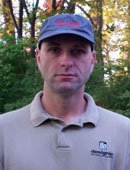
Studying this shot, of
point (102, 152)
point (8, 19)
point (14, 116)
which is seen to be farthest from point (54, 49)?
point (8, 19)

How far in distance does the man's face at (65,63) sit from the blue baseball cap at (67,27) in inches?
0.9

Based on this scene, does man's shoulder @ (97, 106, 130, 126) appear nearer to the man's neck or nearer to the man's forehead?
the man's neck

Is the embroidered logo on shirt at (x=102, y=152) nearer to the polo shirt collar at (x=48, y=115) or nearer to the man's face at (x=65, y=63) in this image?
the polo shirt collar at (x=48, y=115)

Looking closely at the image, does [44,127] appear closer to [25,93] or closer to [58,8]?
[25,93]

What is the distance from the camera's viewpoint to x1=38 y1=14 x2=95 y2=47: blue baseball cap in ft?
6.84

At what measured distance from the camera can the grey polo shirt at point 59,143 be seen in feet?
6.74

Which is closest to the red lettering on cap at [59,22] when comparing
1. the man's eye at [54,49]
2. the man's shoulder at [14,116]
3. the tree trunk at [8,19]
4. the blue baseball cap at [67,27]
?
the blue baseball cap at [67,27]

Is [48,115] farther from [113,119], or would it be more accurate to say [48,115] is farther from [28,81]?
[28,81]

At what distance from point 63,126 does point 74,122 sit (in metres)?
0.06

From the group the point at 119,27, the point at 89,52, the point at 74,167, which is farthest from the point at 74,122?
the point at 119,27

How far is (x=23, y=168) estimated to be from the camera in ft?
6.69

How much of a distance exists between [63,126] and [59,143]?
0.31 ft

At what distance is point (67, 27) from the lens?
6.91 ft

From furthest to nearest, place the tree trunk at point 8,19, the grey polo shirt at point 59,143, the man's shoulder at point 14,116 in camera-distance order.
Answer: the tree trunk at point 8,19 < the man's shoulder at point 14,116 < the grey polo shirt at point 59,143
